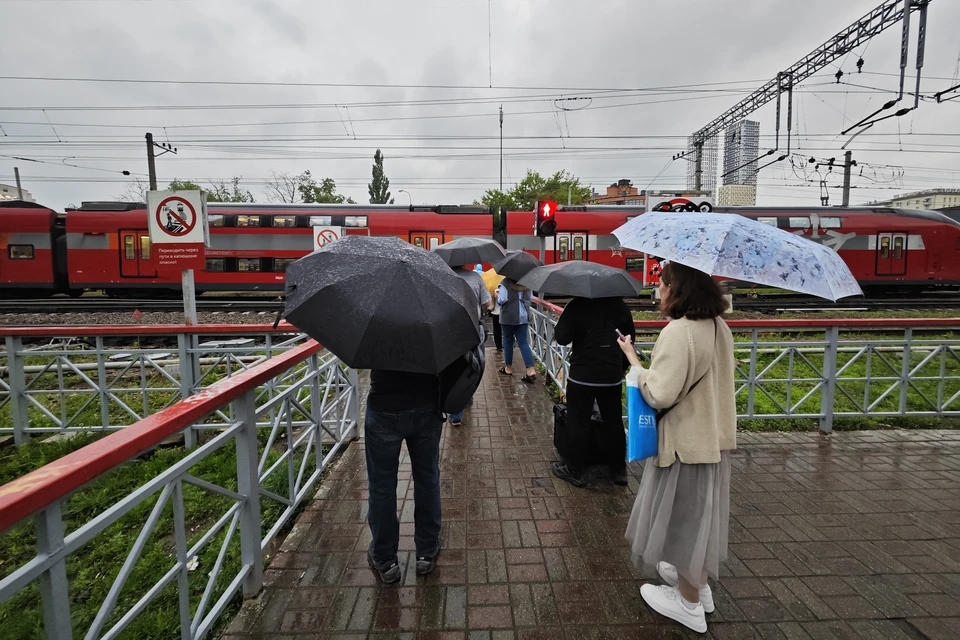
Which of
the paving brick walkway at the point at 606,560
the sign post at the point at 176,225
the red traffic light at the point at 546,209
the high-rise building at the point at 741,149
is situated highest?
the high-rise building at the point at 741,149

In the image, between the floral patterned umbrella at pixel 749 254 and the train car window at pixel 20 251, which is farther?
the train car window at pixel 20 251

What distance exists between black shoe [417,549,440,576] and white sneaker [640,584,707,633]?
43.6 inches

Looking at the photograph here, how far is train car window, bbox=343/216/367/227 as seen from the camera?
1567 cm

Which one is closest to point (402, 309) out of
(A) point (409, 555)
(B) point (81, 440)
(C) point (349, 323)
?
(C) point (349, 323)

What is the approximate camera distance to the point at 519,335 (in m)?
6.36

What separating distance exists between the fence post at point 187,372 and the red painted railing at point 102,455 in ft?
10.1

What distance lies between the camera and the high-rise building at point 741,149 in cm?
1730

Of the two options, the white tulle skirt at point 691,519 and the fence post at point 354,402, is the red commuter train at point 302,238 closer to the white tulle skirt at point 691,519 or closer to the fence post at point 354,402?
the fence post at point 354,402

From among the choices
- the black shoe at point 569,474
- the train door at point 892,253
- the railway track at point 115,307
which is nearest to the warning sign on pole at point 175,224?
the black shoe at point 569,474

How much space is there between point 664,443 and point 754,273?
0.88 m

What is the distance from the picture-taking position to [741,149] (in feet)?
59.4

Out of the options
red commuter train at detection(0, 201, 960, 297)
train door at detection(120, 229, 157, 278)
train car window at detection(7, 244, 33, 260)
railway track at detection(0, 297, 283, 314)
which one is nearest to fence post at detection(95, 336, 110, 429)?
railway track at detection(0, 297, 283, 314)

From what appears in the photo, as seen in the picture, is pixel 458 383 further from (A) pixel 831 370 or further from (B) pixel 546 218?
(B) pixel 546 218

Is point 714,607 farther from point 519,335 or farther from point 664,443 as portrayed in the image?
point 519,335
